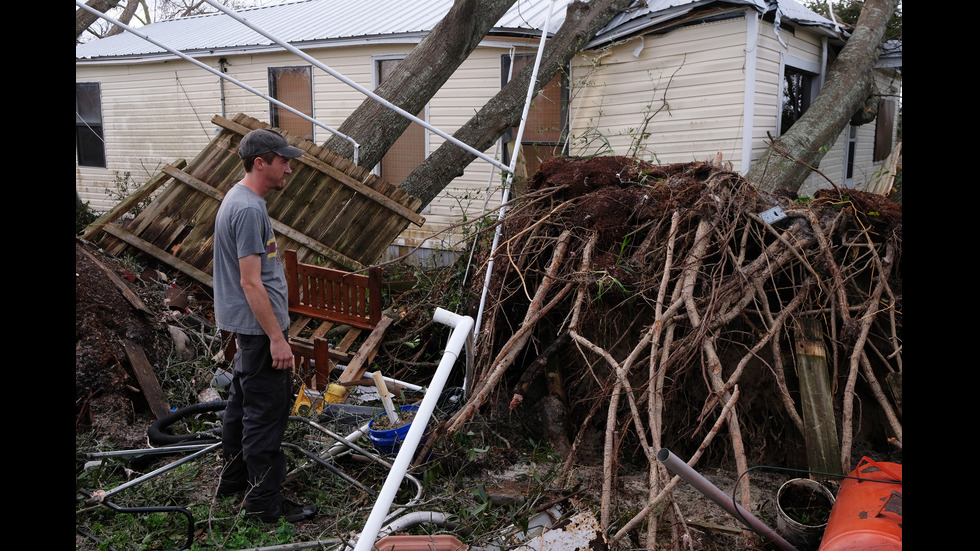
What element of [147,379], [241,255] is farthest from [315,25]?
[241,255]

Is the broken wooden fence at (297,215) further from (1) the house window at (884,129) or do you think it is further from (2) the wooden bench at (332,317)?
(1) the house window at (884,129)

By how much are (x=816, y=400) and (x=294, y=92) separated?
9432mm

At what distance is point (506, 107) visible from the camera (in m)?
7.65

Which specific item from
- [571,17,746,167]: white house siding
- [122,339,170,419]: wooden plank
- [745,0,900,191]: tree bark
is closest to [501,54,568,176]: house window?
[571,17,746,167]: white house siding

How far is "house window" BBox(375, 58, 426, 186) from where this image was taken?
9.69m

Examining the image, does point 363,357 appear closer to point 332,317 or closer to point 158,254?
point 332,317

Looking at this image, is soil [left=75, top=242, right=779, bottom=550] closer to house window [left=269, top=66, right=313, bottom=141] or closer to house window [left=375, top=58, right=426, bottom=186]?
house window [left=375, top=58, right=426, bottom=186]

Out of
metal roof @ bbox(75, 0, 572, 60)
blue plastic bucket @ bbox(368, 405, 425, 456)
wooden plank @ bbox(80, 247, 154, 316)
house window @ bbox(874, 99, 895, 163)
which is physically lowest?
blue plastic bucket @ bbox(368, 405, 425, 456)


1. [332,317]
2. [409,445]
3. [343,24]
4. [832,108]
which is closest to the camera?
[409,445]

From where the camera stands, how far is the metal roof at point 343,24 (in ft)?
26.6

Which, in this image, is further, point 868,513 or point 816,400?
point 816,400

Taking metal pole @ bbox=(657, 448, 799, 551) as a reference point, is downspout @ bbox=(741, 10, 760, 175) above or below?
above

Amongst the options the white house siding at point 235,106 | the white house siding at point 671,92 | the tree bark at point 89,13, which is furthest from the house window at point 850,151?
the tree bark at point 89,13

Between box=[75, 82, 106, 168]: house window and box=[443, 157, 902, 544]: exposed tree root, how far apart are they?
476 inches
